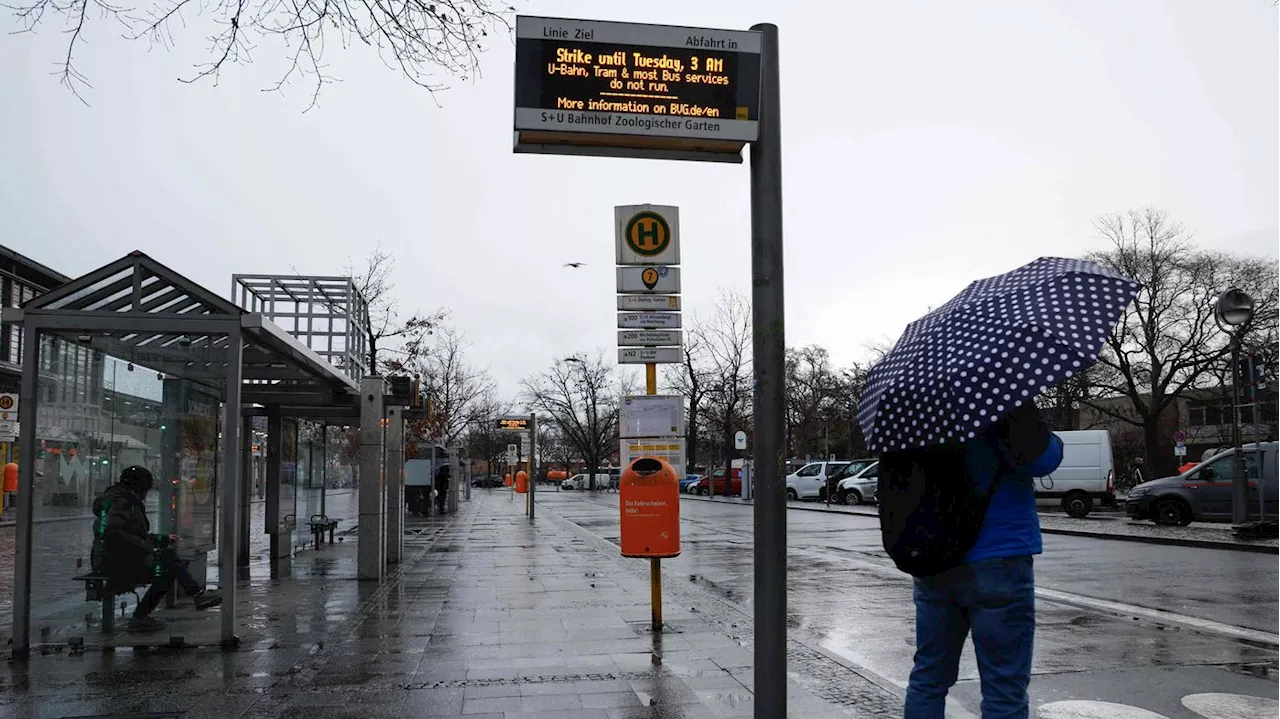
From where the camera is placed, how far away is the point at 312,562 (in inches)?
593

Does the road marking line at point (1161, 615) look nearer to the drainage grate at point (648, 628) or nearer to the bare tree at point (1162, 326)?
the drainage grate at point (648, 628)

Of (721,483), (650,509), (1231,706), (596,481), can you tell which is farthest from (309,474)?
(596,481)

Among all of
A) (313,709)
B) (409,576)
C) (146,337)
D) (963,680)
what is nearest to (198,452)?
(146,337)

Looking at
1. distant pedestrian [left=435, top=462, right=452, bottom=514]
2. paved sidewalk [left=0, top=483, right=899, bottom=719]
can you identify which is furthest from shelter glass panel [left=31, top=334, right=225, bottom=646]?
distant pedestrian [left=435, top=462, right=452, bottom=514]

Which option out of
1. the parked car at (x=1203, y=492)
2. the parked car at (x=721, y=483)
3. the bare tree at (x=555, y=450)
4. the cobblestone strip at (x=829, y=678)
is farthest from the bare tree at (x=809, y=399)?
the cobblestone strip at (x=829, y=678)

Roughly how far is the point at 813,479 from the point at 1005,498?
36964mm

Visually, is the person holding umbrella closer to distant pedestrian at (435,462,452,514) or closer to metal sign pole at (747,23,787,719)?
metal sign pole at (747,23,787,719)

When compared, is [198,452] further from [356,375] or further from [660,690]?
[356,375]

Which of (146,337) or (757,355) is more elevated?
(146,337)

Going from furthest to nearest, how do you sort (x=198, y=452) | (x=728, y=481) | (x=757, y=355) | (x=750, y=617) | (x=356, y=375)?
(x=728, y=481)
(x=356, y=375)
(x=198, y=452)
(x=750, y=617)
(x=757, y=355)

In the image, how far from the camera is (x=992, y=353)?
132 inches

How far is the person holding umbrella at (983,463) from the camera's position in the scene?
3.32 meters

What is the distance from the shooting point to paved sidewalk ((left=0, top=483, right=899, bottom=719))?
570 centimetres

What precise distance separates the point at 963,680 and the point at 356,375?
1380cm
